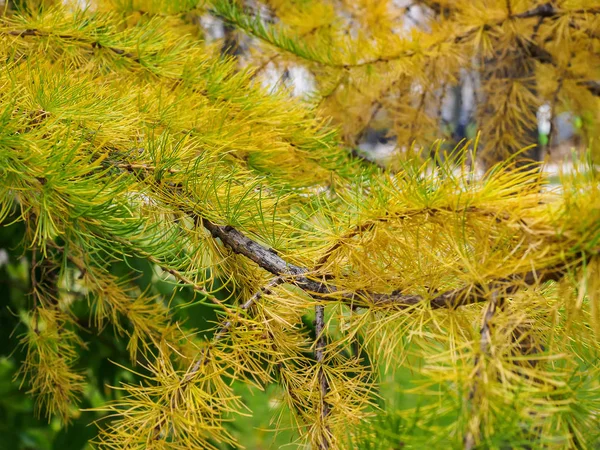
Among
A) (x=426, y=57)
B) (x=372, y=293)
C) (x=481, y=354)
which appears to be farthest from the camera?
(x=426, y=57)

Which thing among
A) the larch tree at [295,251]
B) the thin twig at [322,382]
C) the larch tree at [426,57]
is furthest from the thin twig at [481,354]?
the larch tree at [426,57]

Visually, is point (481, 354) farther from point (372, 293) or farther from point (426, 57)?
point (426, 57)

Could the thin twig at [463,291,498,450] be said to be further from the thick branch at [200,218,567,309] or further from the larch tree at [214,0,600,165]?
the larch tree at [214,0,600,165]

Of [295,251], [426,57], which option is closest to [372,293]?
[295,251]

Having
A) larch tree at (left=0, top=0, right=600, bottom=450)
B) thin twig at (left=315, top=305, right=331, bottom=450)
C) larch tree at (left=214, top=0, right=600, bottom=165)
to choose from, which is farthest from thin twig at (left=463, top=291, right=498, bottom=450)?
larch tree at (left=214, top=0, right=600, bottom=165)

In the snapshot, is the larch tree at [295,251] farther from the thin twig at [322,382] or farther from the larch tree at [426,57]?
the larch tree at [426,57]

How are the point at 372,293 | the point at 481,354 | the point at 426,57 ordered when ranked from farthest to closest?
the point at 426,57 → the point at 372,293 → the point at 481,354

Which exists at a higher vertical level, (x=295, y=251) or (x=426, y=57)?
(x=295, y=251)

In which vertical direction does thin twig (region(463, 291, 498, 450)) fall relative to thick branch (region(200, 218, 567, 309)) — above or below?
above

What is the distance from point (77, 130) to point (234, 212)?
0.43 ft

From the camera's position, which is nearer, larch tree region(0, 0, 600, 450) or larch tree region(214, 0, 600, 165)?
larch tree region(0, 0, 600, 450)

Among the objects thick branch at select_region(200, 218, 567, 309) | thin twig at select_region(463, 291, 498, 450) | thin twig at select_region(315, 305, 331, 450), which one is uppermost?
thin twig at select_region(463, 291, 498, 450)

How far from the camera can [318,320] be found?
425 millimetres

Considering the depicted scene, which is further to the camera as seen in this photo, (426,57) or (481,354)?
(426,57)
